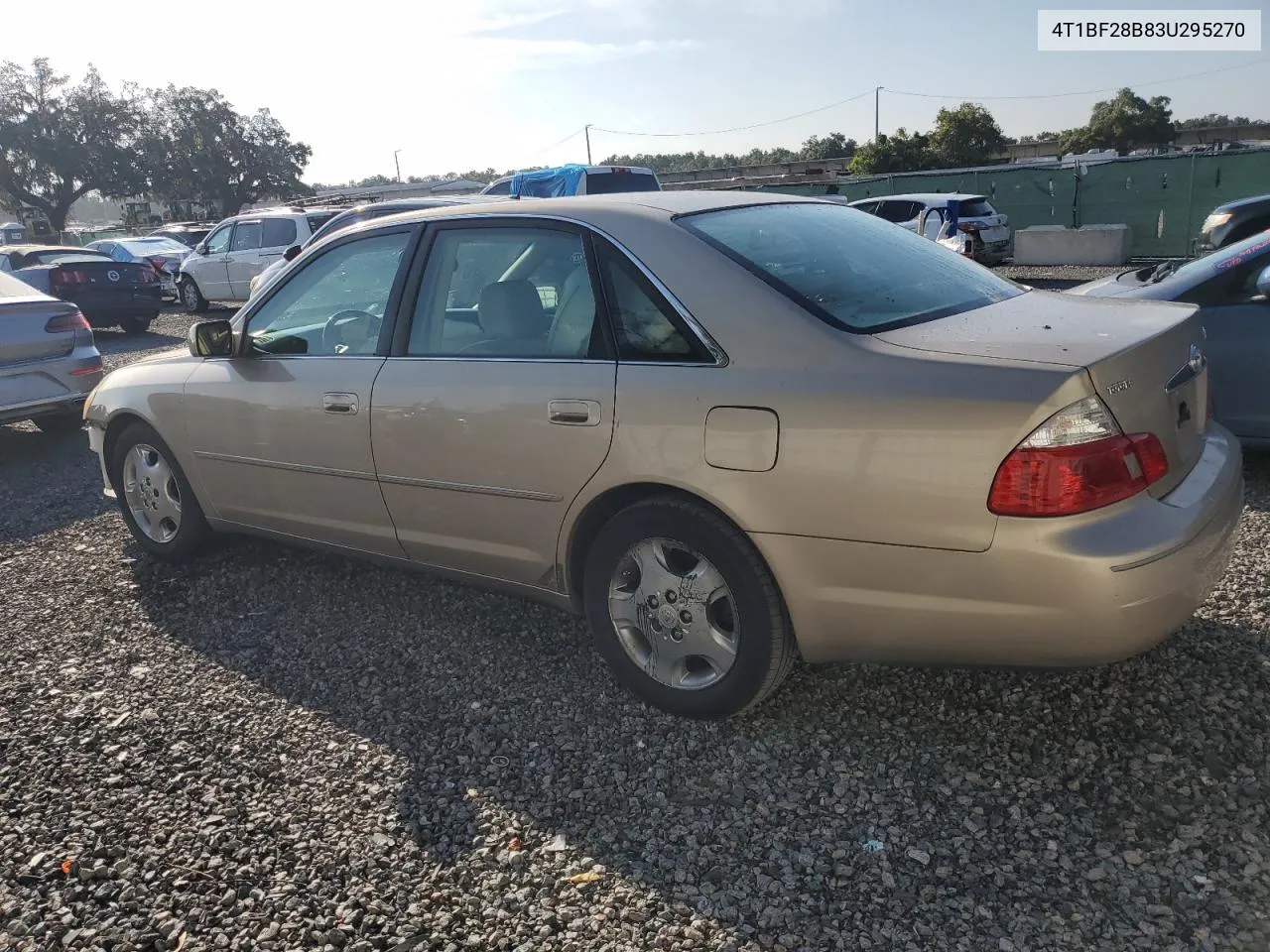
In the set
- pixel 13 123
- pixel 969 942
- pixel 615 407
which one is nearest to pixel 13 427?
pixel 615 407

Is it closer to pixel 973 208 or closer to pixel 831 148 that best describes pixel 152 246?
pixel 973 208

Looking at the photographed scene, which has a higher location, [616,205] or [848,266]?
[616,205]

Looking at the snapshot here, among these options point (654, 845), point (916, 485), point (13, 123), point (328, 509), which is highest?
point (13, 123)

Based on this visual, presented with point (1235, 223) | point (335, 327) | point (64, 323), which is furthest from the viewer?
point (1235, 223)

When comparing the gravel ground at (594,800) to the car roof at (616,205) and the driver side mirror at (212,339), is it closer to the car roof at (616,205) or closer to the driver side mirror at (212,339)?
the driver side mirror at (212,339)

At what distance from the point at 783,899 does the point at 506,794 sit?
0.92m

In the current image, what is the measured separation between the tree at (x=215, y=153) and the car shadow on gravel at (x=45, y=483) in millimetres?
56412

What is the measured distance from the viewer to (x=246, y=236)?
17641mm

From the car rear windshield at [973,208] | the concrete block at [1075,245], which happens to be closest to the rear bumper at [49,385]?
the car rear windshield at [973,208]

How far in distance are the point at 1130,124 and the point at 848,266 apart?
52.3 metres

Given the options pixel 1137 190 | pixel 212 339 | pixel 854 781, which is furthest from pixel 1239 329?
pixel 1137 190

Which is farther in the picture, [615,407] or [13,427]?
[13,427]

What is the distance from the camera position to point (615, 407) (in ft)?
10.1

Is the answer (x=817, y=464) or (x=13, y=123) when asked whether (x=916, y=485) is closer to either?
(x=817, y=464)
